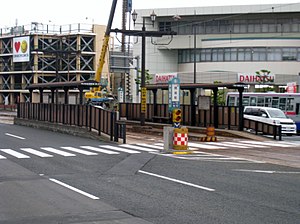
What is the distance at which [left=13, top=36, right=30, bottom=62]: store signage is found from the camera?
83.7 meters

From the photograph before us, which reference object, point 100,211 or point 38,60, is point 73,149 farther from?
point 38,60

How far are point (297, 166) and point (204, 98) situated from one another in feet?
48.0

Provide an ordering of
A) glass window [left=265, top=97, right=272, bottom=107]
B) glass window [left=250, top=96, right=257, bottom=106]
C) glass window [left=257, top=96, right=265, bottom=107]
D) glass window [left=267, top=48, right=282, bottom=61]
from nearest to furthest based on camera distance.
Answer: glass window [left=265, top=97, right=272, bottom=107], glass window [left=257, top=96, right=265, bottom=107], glass window [left=250, top=96, right=257, bottom=106], glass window [left=267, top=48, right=282, bottom=61]

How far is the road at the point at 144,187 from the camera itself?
938 centimetres

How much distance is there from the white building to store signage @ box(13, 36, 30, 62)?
18012 mm

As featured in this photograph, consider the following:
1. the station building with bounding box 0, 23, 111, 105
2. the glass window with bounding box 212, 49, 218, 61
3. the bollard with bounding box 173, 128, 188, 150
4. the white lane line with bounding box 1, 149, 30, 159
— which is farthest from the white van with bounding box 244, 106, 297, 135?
the station building with bounding box 0, 23, 111, 105

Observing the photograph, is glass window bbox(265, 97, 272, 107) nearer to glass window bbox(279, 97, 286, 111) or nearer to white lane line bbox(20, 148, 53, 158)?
glass window bbox(279, 97, 286, 111)

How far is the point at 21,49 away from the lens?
84.6 metres

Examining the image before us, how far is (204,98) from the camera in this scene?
3195 centimetres

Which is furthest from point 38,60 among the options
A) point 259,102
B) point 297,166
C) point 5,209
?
point 5,209

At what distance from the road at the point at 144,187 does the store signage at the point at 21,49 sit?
64.2m

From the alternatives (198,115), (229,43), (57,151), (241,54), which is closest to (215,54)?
(229,43)

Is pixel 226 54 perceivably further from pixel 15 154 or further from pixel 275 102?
pixel 15 154

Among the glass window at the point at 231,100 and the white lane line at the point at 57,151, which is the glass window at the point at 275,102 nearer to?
the glass window at the point at 231,100
